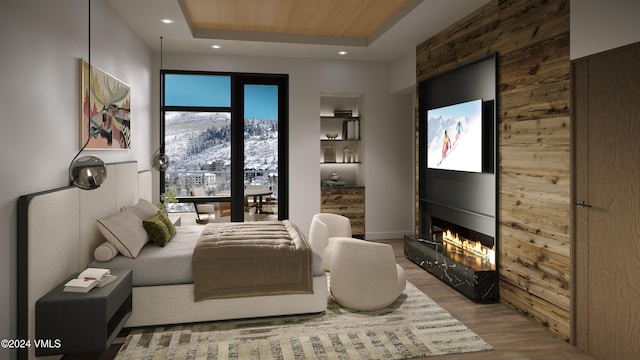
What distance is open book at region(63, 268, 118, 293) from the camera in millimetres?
2463

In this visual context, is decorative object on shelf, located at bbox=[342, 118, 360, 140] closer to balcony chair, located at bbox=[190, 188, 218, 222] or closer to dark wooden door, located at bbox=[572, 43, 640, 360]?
balcony chair, located at bbox=[190, 188, 218, 222]

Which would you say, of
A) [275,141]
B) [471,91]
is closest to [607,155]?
[471,91]

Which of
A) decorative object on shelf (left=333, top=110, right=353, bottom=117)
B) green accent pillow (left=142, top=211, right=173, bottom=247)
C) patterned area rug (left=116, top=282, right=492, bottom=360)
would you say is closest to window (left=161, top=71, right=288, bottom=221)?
decorative object on shelf (left=333, top=110, right=353, bottom=117)

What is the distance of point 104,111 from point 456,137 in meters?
3.24

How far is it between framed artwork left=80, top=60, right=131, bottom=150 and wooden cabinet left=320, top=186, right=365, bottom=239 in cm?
281

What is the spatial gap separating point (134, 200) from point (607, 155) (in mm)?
4031

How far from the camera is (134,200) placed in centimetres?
446

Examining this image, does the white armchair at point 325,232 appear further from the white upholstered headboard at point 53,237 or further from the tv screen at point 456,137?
the white upholstered headboard at point 53,237

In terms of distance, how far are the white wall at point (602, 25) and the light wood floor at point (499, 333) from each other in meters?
1.87

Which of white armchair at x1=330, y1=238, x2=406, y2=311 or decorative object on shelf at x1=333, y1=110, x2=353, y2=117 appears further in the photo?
decorative object on shelf at x1=333, y1=110, x2=353, y2=117

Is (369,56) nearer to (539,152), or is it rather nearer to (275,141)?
(275,141)

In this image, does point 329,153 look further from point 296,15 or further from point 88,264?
point 88,264

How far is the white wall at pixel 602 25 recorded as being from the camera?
7.95 ft

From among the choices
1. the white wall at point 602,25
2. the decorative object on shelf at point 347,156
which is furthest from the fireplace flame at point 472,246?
the decorative object on shelf at point 347,156
